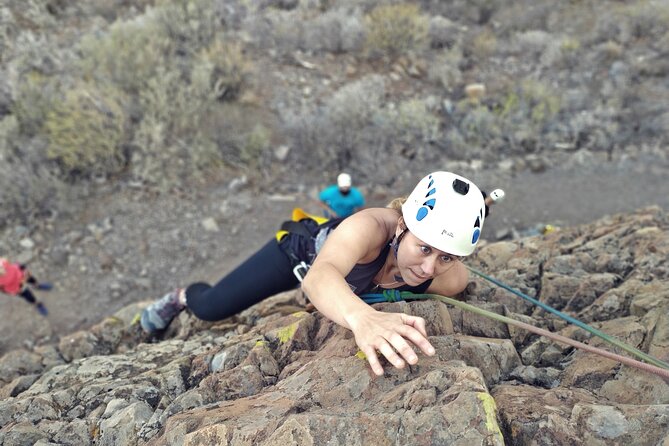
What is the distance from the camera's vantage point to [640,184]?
780 centimetres

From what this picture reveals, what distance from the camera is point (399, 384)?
2129 millimetres

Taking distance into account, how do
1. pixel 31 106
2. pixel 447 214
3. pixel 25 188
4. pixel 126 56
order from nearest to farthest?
1. pixel 447 214
2. pixel 25 188
3. pixel 31 106
4. pixel 126 56

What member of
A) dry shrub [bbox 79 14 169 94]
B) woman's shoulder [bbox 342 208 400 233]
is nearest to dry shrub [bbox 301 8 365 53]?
dry shrub [bbox 79 14 169 94]

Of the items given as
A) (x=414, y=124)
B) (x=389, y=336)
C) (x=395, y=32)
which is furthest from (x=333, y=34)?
(x=389, y=336)

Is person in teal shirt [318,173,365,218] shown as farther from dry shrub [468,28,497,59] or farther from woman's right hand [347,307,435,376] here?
dry shrub [468,28,497,59]

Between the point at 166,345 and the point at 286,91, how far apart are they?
653 cm

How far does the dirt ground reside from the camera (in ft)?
20.8

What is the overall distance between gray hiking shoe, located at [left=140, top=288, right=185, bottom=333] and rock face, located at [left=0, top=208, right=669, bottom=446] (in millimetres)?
583

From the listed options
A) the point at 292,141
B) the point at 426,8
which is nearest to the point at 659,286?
the point at 292,141

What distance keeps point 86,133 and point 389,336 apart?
690 cm

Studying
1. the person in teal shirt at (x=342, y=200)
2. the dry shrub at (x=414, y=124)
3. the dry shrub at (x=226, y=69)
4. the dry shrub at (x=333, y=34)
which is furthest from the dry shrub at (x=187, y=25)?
the person in teal shirt at (x=342, y=200)

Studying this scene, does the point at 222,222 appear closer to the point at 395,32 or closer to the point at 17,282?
the point at 17,282

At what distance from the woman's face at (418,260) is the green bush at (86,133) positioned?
6.29m

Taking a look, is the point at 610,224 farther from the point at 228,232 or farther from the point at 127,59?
the point at 127,59
